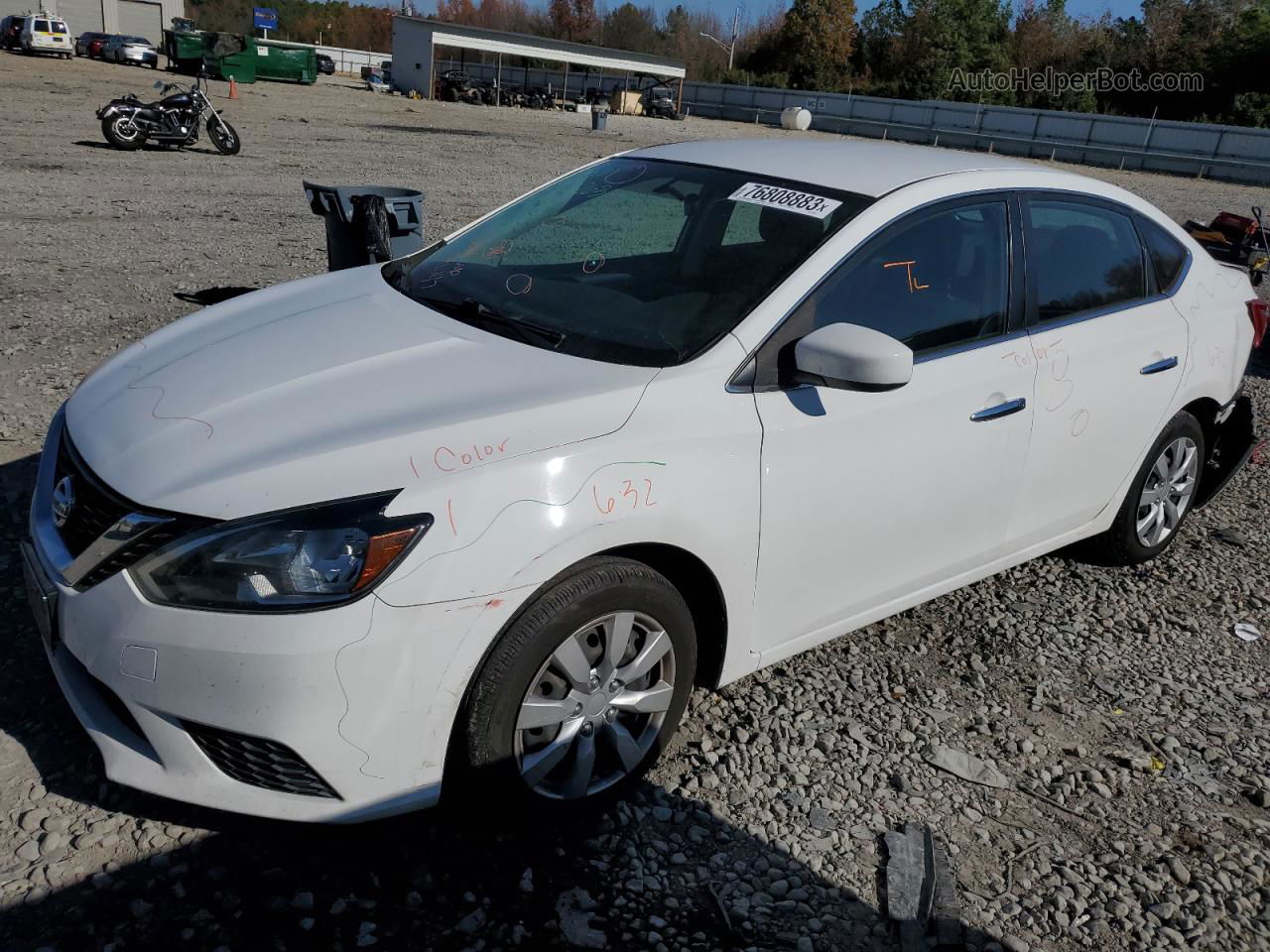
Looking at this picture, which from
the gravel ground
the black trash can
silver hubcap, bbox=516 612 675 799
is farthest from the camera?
the black trash can

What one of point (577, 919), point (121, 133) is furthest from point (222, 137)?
point (577, 919)

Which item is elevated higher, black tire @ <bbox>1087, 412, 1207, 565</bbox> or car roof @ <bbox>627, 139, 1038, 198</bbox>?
car roof @ <bbox>627, 139, 1038, 198</bbox>

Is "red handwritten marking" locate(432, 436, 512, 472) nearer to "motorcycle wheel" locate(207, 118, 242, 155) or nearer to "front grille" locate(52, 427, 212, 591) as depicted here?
Answer: "front grille" locate(52, 427, 212, 591)

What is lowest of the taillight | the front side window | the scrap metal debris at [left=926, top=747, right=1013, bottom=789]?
the scrap metal debris at [left=926, top=747, right=1013, bottom=789]

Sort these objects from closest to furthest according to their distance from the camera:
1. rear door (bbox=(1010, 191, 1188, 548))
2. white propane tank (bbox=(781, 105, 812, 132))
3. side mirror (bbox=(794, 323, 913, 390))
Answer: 1. side mirror (bbox=(794, 323, 913, 390))
2. rear door (bbox=(1010, 191, 1188, 548))
3. white propane tank (bbox=(781, 105, 812, 132))

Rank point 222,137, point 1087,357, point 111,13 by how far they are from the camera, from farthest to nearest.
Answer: point 111,13 → point 222,137 → point 1087,357

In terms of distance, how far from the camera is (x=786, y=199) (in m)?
3.28

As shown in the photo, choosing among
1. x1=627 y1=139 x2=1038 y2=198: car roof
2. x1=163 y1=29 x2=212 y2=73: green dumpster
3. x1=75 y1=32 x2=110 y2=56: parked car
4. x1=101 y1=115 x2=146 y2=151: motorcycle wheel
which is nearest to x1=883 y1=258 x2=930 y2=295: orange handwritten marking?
x1=627 y1=139 x2=1038 y2=198: car roof

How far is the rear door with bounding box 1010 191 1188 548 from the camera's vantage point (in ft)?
11.7

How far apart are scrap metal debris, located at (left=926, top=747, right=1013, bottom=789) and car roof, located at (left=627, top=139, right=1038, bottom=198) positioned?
69.1 inches

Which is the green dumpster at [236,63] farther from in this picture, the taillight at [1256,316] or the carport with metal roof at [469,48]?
the taillight at [1256,316]

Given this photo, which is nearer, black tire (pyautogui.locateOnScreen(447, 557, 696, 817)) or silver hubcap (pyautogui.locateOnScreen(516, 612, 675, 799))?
black tire (pyautogui.locateOnScreen(447, 557, 696, 817))

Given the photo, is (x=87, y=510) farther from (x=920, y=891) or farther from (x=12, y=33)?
(x=12, y=33)

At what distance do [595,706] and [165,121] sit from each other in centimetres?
1759
